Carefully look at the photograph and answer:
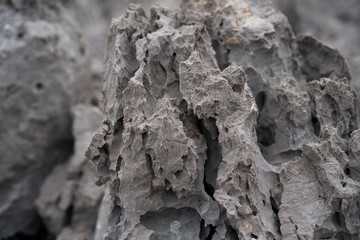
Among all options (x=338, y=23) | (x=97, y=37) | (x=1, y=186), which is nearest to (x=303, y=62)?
(x=1, y=186)

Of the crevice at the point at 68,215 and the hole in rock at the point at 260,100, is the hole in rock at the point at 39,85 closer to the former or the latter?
the crevice at the point at 68,215

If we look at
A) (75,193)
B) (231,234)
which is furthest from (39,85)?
(231,234)

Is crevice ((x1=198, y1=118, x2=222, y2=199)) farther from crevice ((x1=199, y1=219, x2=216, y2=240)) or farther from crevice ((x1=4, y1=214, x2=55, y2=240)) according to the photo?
crevice ((x1=4, y1=214, x2=55, y2=240))

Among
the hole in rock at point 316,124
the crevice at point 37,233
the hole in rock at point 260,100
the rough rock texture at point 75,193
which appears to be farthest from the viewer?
the crevice at point 37,233

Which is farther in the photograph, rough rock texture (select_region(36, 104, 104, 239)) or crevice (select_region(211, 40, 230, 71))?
rough rock texture (select_region(36, 104, 104, 239))

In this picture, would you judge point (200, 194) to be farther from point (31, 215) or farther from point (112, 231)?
point (31, 215)

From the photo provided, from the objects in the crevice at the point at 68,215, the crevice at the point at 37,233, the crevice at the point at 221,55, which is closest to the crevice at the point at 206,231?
the crevice at the point at 221,55

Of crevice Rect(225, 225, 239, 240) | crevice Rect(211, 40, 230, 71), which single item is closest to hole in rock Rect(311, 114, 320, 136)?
crevice Rect(211, 40, 230, 71)
